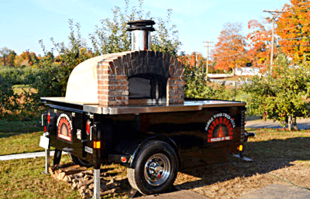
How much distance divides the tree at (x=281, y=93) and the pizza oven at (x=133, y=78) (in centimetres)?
816

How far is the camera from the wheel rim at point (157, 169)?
5531 mm

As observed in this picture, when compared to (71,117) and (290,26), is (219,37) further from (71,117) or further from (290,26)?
(71,117)

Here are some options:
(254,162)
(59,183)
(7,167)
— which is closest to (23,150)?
(7,167)

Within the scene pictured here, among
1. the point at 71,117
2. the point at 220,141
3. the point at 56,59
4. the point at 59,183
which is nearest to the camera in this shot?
the point at 71,117

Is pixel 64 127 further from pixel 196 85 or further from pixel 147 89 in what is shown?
pixel 196 85

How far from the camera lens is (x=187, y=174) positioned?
22.8ft

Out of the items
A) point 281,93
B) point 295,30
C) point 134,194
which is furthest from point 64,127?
point 295,30

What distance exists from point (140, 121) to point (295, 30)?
31.7 m

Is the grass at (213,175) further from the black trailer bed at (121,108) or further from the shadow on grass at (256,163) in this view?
the black trailer bed at (121,108)

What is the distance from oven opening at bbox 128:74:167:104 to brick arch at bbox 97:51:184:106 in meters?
0.15

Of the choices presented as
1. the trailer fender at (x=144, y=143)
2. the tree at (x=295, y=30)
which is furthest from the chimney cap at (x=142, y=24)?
the tree at (x=295, y=30)

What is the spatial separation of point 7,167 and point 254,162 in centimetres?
597

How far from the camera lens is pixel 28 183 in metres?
6.19

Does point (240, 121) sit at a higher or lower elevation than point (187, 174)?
higher
